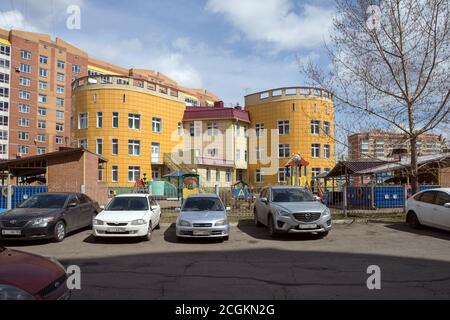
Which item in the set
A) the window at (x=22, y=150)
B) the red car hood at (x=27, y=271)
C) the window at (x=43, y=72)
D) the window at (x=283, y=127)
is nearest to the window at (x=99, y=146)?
the window at (x=283, y=127)

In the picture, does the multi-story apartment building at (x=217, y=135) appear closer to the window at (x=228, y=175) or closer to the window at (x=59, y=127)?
the window at (x=228, y=175)

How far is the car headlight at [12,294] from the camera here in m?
3.66

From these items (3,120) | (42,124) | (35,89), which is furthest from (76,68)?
(3,120)

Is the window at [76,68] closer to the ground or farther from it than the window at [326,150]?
farther from it

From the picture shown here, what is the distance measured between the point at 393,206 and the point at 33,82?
6566cm

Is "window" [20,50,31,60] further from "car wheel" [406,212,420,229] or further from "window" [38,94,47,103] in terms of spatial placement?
"car wheel" [406,212,420,229]

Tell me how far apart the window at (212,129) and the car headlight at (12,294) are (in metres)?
38.3

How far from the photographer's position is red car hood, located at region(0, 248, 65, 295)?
3.84 meters

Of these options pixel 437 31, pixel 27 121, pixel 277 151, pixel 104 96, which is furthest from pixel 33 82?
pixel 437 31

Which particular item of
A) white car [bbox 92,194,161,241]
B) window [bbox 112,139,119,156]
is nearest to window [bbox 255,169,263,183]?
window [bbox 112,139,119,156]

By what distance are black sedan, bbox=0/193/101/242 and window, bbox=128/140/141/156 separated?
78.7 ft

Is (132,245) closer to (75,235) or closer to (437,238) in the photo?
(75,235)

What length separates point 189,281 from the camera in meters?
6.45
